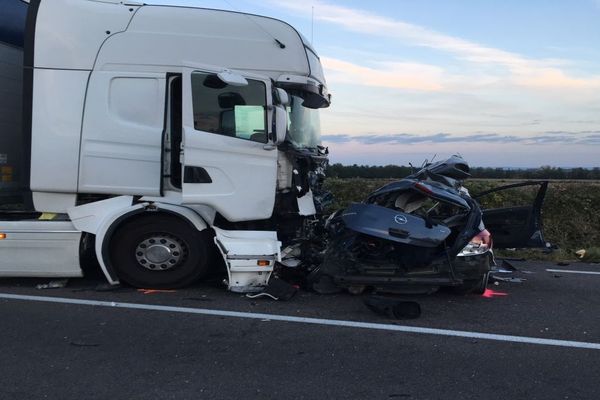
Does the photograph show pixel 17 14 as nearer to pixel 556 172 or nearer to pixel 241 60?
pixel 241 60

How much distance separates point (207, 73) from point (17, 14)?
9.47 feet

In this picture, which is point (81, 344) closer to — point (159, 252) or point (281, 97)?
point (159, 252)

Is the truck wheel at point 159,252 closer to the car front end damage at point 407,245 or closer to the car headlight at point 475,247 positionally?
the car front end damage at point 407,245

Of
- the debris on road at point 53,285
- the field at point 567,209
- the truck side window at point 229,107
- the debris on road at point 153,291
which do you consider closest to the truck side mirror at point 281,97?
the truck side window at point 229,107

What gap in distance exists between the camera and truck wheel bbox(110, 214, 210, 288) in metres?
6.18

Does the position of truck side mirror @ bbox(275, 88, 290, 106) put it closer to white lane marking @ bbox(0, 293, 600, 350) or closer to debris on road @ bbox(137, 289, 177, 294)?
white lane marking @ bbox(0, 293, 600, 350)

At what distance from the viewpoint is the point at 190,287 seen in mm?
6453

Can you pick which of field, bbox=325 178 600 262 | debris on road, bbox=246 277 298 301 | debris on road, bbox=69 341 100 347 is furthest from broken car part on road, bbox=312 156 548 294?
field, bbox=325 178 600 262

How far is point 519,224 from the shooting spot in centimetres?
671

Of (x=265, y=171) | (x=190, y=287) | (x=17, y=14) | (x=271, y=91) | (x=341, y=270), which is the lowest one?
(x=190, y=287)

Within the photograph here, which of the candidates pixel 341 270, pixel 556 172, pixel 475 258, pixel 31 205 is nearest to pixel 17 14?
pixel 31 205

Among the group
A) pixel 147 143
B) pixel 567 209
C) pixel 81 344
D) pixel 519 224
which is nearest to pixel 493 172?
pixel 567 209

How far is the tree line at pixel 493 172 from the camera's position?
48.8 ft

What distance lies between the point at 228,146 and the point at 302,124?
4.50 feet
